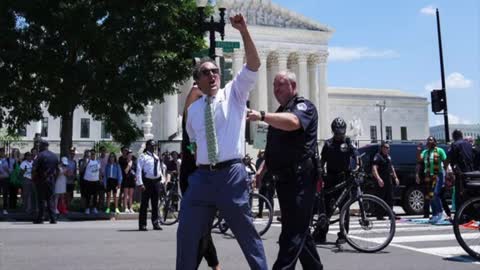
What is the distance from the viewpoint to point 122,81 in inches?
708

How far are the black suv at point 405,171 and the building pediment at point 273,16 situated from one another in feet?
197

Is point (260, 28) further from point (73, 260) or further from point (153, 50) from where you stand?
point (73, 260)

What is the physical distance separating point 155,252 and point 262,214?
3227 millimetres

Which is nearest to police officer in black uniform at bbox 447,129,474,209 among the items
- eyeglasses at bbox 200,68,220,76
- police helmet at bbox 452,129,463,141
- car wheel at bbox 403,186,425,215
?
police helmet at bbox 452,129,463,141

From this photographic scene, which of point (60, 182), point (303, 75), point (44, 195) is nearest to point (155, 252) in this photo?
point (44, 195)

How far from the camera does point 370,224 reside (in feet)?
27.3

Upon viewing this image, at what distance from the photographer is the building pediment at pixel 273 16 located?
75.3 meters

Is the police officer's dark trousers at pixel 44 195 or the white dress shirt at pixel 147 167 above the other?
the white dress shirt at pixel 147 167

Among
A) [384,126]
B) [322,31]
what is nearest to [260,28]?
[322,31]

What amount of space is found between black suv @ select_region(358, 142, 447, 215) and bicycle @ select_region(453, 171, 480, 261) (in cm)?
762

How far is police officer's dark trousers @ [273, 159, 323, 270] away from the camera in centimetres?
505

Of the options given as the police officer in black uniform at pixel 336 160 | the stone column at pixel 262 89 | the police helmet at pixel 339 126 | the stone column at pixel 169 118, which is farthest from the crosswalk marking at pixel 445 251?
the stone column at pixel 262 89

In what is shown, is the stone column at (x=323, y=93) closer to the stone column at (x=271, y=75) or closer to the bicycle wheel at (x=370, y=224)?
the stone column at (x=271, y=75)

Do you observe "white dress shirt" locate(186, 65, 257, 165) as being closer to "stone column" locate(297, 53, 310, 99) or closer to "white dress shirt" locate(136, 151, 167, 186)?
"white dress shirt" locate(136, 151, 167, 186)
